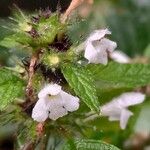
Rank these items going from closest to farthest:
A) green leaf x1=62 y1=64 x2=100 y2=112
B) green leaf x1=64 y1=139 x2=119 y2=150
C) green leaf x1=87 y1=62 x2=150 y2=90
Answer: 1. green leaf x1=62 y1=64 x2=100 y2=112
2. green leaf x1=64 y1=139 x2=119 y2=150
3. green leaf x1=87 y1=62 x2=150 y2=90

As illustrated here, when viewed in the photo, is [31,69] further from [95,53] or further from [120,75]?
[120,75]

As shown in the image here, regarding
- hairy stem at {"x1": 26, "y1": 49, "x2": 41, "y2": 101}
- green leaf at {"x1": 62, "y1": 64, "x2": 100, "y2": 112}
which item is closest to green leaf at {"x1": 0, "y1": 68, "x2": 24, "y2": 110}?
hairy stem at {"x1": 26, "y1": 49, "x2": 41, "y2": 101}

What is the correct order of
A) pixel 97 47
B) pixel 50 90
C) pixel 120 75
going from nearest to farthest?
pixel 50 90 < pixel 97 47 < pixel 120 75

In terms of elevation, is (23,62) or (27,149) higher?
(23,62)

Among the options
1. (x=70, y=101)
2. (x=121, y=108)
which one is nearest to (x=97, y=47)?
(x=70, y=101)

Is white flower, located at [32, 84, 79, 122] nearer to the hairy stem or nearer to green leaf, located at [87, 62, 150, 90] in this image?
the hairy stem

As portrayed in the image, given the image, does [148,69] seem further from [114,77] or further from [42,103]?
[42,103]

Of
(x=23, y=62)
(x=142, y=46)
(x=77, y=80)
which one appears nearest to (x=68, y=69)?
(x=77, y=80)
